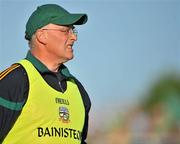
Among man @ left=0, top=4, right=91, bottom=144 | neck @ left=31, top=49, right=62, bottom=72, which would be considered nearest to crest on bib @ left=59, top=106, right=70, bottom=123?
man @ left=0, top=4, right=91, bottom=144

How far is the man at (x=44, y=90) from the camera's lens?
3.17 m

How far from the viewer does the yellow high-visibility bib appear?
125 inches

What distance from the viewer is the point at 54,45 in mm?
3338

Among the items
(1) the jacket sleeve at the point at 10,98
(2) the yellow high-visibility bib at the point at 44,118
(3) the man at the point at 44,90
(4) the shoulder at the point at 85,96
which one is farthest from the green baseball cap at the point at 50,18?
(4) the shoulder at the point at 85,96

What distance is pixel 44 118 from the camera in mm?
3230

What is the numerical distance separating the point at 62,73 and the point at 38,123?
0.38 metres

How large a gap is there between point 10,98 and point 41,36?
362mm

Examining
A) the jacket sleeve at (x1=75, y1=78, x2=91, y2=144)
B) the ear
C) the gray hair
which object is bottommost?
the jacket sleeve at (x1=75, y1=78, x2=91, y2=144)

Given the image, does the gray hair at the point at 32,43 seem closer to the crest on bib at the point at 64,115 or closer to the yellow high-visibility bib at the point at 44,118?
the yellow high-visibility bib at the point at 44,118

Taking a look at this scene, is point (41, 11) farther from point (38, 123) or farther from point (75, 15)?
point (38, 123)

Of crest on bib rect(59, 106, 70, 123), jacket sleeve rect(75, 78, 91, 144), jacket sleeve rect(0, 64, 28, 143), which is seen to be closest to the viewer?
jacket sleeve rect(0, 64, 28, 143)

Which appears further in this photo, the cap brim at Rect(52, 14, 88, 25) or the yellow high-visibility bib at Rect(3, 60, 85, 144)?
the cap brim at Rect(52, 14, 88, 25)

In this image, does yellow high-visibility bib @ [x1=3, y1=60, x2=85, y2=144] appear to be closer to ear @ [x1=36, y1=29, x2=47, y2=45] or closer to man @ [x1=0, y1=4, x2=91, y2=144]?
man @ [x1=0, y1=4, x2=91, y2=144]

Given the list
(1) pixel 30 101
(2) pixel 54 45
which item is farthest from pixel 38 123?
(2) pixel 54 45
